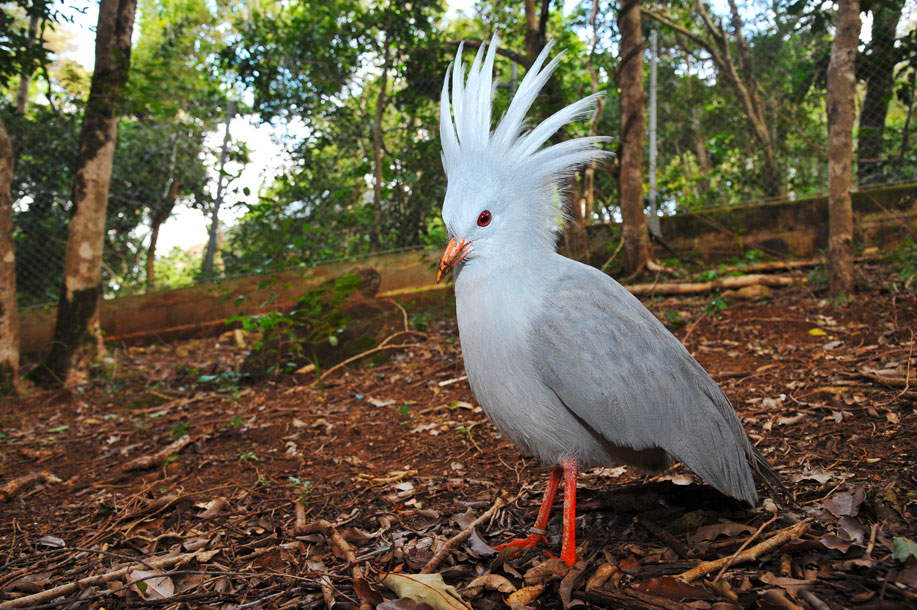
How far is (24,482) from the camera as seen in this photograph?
3641 millimetres

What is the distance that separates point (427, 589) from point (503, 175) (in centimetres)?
161

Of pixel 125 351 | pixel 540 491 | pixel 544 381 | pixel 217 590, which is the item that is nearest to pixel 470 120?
pixel 544 381

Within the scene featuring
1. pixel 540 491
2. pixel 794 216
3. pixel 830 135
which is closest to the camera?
pixel 540 491

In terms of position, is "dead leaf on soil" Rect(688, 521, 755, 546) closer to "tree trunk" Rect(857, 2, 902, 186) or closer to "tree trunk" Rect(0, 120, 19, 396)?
"tree trunk" Rect(0, 120, 19, 396)

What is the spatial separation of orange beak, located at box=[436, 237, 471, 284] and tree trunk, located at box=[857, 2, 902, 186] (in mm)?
6841

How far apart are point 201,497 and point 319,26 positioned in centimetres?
715

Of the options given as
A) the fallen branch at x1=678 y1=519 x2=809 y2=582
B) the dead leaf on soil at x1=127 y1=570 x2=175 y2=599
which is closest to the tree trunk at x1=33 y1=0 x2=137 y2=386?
the dead leaf on soil at x1=127 y1=570 x2=175 y2=599

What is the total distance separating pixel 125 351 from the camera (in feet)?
24.6

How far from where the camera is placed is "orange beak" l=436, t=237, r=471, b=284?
2.42m

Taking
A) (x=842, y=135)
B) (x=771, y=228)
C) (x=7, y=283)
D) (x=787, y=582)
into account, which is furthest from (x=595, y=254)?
(x=7, y=283)

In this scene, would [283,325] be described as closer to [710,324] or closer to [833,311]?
[710,324]

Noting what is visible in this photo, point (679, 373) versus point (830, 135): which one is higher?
point (830, 135)

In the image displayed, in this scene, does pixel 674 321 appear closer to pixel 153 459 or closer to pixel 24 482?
pixel 153 459

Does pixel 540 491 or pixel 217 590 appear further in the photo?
pixel 540 491
